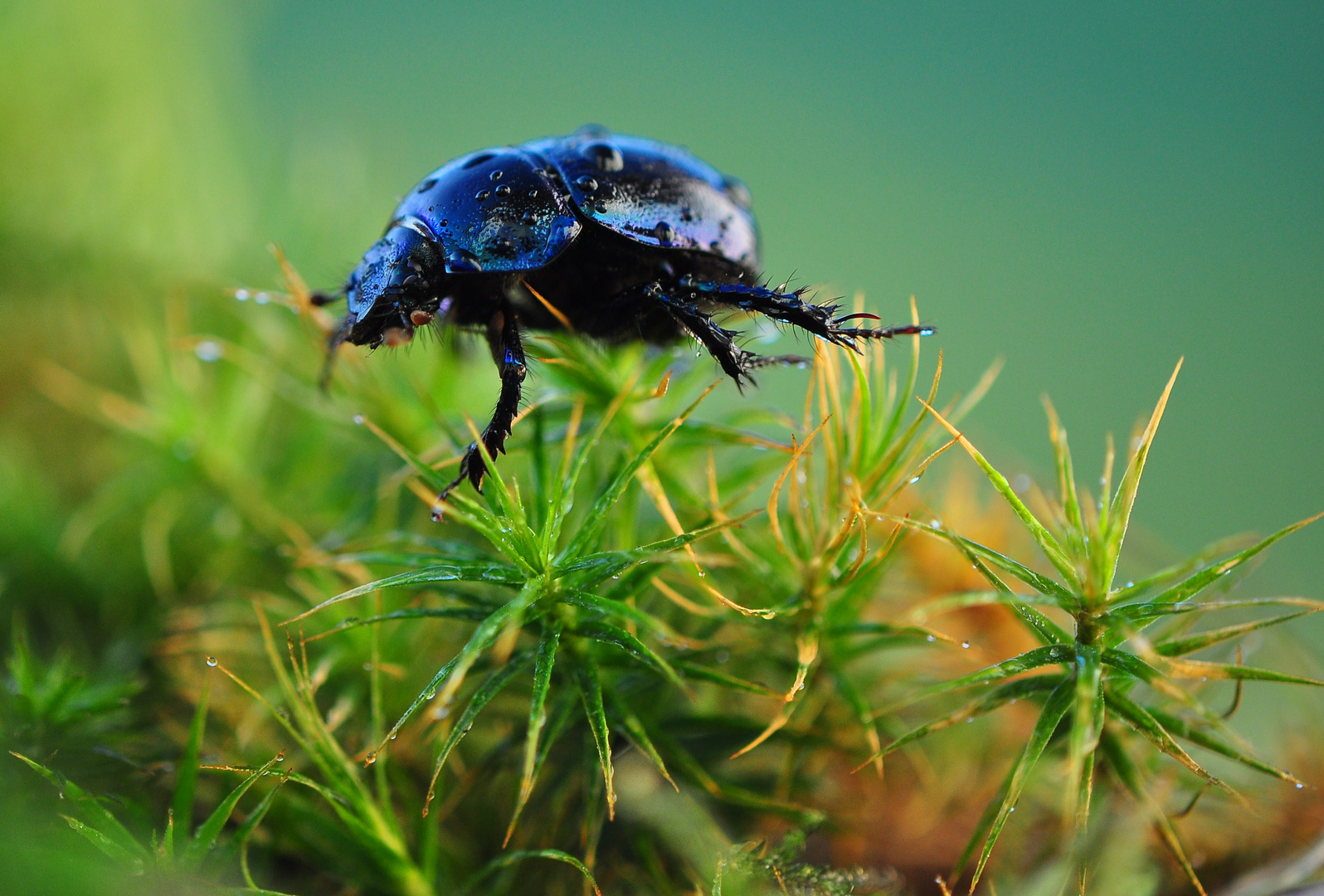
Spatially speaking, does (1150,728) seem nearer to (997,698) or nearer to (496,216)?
(997,698)

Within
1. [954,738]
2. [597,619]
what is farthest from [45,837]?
[954,738]

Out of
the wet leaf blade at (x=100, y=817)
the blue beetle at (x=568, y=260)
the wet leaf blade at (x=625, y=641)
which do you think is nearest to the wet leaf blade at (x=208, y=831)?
the wet leaf blade at (x=100, y=817)

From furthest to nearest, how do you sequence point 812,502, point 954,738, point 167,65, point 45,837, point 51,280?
point 167,65
point 51,280
point 954,738
point 812,502
point 45,837

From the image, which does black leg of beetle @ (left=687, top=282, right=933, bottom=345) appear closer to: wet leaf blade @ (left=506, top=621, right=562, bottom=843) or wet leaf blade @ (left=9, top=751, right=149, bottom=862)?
wet leaf blade @ (left=506, top=621, right=562, bottom=843)

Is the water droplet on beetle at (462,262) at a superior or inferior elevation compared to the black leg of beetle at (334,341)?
superior

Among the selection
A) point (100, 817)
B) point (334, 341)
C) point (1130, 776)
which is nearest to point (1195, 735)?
point (1130, 776)

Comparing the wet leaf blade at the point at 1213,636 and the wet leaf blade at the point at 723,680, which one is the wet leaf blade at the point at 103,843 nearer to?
the wet leaf blade at the point at 723,680

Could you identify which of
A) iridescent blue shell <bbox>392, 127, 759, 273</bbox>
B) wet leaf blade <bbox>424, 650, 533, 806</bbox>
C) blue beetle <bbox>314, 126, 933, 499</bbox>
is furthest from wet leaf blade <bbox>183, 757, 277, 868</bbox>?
iridescent blue shell <bbox>392, 127, 759, 273</bbox>

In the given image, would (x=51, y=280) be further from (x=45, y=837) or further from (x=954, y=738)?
(x=954, y=738)
